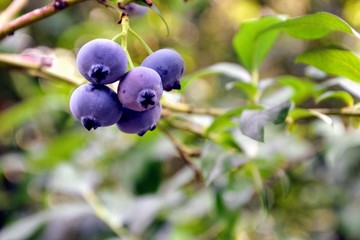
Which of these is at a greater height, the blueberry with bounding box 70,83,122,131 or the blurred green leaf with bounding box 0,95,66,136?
the blueberry with bounding box 70,83,122,131

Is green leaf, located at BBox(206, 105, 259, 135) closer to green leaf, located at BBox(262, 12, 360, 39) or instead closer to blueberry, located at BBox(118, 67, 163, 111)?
green leaf, located at BBox(262, 12, 360, 39)

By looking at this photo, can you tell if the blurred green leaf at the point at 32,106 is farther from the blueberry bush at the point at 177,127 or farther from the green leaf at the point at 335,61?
the green leaf at the point at 335,61

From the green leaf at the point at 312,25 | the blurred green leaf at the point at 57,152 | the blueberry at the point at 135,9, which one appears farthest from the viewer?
the blurred green leaf at the point at 57,152

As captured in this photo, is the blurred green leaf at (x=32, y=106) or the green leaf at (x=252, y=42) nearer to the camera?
the green leaf at (x=252, y=42)

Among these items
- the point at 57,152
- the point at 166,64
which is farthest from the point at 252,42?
the point at 57,152

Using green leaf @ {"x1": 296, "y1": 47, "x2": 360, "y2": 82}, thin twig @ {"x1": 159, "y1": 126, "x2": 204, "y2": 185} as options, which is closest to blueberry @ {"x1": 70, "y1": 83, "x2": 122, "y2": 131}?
green leaf @ {"x1": 296, "y1": 47, "x2": 360, "y2": 82}

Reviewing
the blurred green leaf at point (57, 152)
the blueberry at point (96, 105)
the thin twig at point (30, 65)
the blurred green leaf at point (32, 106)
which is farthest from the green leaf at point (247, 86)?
the blurred green leaf at point (32, 106)
